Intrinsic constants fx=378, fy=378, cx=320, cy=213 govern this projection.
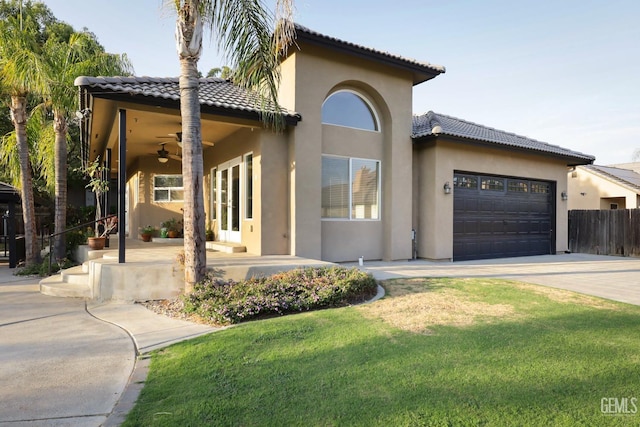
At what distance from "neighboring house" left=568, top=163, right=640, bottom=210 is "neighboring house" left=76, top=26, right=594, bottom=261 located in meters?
11.1

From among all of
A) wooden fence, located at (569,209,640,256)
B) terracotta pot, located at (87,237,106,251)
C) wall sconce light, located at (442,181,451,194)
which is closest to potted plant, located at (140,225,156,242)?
terracotta pot, located at (87,237,106,251)

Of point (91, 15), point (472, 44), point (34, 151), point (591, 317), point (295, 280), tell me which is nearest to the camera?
point (591, 317)

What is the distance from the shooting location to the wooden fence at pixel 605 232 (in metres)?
15.6

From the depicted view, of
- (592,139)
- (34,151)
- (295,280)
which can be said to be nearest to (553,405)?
(295,280)

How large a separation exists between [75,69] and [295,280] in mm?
9396

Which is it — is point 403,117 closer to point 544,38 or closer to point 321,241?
point 321,241

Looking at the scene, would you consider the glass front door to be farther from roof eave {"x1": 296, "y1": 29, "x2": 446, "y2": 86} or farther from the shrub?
the shrub

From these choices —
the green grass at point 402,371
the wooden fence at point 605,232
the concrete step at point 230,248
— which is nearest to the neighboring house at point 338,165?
the concrete step at point 230,248

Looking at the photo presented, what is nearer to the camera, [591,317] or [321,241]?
[591,317]

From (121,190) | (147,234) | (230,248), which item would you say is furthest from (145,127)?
(147,234)

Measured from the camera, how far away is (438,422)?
2768mm

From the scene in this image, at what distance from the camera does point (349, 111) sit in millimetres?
11422

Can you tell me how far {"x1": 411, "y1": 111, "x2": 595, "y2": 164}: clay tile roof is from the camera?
39.4ft

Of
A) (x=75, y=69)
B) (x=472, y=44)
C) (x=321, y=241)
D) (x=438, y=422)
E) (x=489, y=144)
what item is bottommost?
(x=438, y=422)
